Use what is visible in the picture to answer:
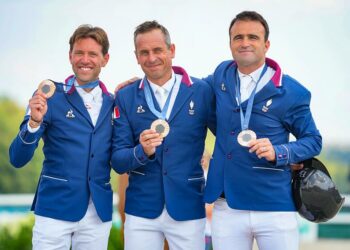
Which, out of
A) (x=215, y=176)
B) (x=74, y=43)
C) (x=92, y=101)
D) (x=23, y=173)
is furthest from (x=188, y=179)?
(x=23, y=173)

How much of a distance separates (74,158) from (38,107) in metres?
0.37

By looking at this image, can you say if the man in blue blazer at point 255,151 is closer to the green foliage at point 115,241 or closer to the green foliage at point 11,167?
the green foliage at point 115,241

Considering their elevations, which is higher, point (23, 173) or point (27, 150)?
point (27, 150)

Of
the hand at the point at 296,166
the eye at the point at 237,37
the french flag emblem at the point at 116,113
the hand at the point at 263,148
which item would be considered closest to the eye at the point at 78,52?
the french flag emblem at the point at 116,113

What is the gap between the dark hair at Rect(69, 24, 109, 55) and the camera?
12.5 ft

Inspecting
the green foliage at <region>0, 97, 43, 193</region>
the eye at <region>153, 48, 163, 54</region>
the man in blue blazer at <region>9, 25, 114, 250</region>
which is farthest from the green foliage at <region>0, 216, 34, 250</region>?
the green foliage at <region>0, 97, 43, 193</region>

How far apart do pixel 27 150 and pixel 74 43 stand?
2.30ft

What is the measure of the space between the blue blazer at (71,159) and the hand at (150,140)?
359mm

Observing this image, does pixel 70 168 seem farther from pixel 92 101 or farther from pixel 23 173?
pixel 23 173

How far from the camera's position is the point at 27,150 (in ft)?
11.7

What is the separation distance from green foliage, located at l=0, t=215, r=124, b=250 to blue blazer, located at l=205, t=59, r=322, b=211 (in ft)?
7.23

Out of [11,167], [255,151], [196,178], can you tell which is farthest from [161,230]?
[11,167]

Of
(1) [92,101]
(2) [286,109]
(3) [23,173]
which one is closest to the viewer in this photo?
(2) [286,109]

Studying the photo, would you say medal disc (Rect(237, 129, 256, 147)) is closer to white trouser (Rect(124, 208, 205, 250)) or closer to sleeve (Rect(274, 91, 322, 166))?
sleeve (Rect(274, 91, 322, 166))
